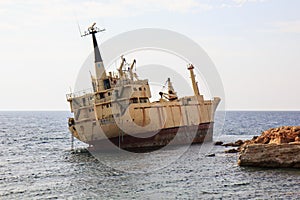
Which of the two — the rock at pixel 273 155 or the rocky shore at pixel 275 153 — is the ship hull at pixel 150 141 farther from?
the rock at pixel 273 155

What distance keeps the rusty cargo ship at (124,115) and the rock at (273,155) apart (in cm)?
Answer: 1725

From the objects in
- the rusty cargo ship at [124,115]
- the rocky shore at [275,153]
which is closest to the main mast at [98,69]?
the rusty cargo ship at [124,115]

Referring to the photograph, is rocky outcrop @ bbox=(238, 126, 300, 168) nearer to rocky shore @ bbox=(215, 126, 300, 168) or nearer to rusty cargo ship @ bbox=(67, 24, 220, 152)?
rocky shore @ bbox=(215, 126, 300, 168)

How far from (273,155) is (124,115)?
19.2 metres

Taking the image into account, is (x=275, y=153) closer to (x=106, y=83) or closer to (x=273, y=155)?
(x=273, y=155)

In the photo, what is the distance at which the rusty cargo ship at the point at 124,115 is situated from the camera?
151 ft

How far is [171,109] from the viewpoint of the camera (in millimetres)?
52062

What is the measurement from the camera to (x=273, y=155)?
29906 mm

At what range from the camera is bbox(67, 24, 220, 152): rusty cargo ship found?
1806 inches

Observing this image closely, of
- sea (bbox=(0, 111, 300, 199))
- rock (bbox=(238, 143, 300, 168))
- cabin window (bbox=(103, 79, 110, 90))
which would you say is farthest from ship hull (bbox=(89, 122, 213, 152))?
rock (bbox=(238, 143, 300, 168))

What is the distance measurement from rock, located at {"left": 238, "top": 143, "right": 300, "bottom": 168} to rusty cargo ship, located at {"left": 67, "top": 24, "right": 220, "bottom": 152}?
1725 cm

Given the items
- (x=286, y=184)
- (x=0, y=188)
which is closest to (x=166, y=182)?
(x=286, y=184)

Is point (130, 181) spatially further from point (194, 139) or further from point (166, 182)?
point (194, 139)

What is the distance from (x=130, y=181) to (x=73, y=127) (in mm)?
21591
